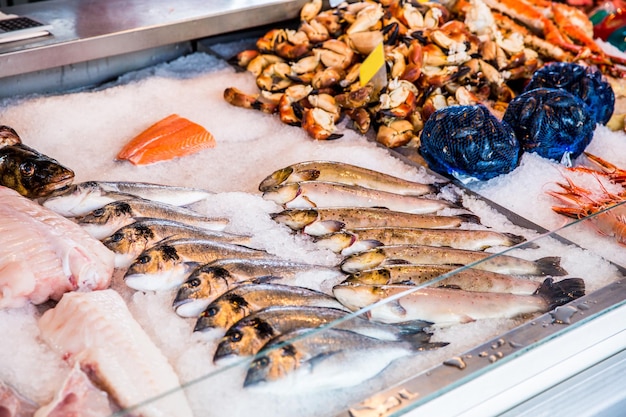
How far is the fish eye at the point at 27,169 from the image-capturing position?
225cm

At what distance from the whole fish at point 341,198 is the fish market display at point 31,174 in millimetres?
716

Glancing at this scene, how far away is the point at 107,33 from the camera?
3096 millimetres

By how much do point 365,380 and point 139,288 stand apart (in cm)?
71

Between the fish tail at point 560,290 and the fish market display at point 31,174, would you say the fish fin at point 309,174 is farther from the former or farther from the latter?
the fish tail at point 560,290

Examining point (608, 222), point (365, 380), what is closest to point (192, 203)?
point (365, 380)

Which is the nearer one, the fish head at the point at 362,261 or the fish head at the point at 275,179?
the fish head at the point at 362,261

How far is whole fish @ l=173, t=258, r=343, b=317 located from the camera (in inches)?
71.4

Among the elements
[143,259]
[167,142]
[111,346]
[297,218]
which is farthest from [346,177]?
[111,346]

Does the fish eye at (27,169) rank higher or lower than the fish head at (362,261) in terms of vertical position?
higher

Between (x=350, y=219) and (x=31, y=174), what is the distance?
1093 millimetres

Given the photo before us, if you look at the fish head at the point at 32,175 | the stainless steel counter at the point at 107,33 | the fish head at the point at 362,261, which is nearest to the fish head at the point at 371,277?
the fish head at the point at 362,261

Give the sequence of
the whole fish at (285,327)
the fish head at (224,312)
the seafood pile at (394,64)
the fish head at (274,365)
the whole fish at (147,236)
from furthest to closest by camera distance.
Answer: the seafood pile at (394,64) → the whole fish at (147,236) → the fish head at (224,312) → the whole fish at (285,327) → the fish head at (274,365)

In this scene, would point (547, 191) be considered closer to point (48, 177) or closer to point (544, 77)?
point (544, 77)

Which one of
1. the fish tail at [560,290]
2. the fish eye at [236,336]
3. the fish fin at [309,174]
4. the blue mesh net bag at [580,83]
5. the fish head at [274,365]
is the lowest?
the fish fin at [309,174]
